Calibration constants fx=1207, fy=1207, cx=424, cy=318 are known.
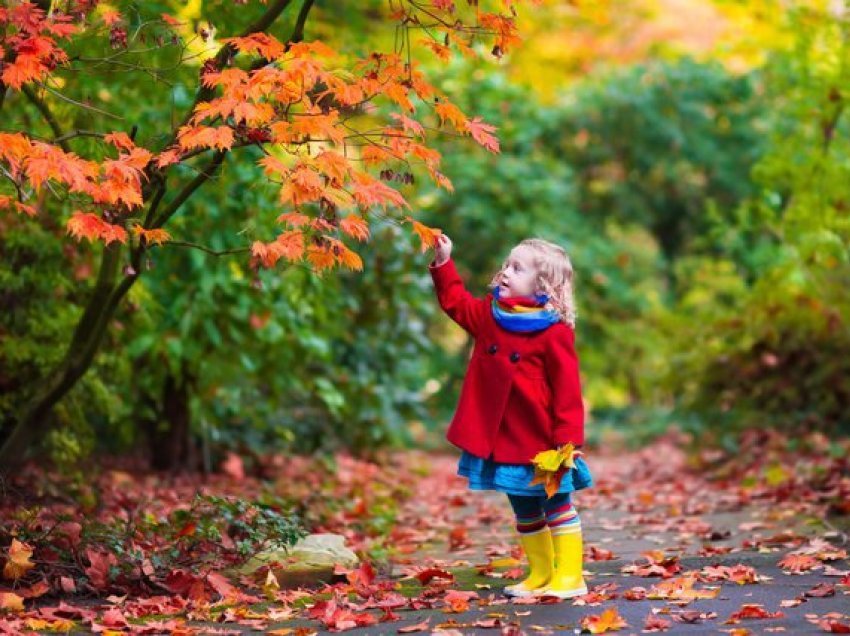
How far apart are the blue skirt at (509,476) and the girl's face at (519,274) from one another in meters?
0.71

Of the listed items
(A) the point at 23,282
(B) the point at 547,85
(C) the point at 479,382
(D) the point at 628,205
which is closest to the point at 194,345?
(A) the point at 23,282

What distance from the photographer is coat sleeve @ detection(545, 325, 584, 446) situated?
4.82 m

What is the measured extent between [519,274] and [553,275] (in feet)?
0.46

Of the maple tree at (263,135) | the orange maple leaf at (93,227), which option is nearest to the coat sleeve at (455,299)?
the maple tree at (263,135)

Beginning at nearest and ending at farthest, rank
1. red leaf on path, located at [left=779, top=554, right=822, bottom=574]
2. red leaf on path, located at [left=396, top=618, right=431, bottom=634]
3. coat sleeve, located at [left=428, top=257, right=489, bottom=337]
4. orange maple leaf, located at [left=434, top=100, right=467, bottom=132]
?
1. red leaf on path, located at [left=396, top=618, right=431, bottom=634]
2. orange maple leaf, located at [left=434, top=100, right=467, bottom=132]
3. coat sleeve, located at [left=428, top=257, right=489, bottom=337]
4. red leaf on path, located at [left=779, top=554, right=822, bottom=574]

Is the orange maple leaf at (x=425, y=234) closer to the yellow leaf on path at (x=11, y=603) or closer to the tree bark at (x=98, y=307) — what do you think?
the tree bark at (x=98, y=307)

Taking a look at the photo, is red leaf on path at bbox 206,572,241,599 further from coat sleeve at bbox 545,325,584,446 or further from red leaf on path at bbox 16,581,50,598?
coat sleeve at bbox 545,325,584,446

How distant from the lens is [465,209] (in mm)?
14312

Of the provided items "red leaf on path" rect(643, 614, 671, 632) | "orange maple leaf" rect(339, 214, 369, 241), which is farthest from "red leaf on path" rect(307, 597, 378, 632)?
"orange maple leaf" rect(339, 214, 369, 241)

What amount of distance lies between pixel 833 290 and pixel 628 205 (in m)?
7.86

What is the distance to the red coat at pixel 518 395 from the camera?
4.90 metres

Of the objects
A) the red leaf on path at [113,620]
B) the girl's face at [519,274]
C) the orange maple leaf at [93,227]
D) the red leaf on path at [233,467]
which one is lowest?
the red leaf on path at [113,620]

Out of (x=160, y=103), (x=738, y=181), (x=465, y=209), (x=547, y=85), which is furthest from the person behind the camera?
(x=547, y=85)

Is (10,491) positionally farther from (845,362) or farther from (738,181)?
(738,181)
